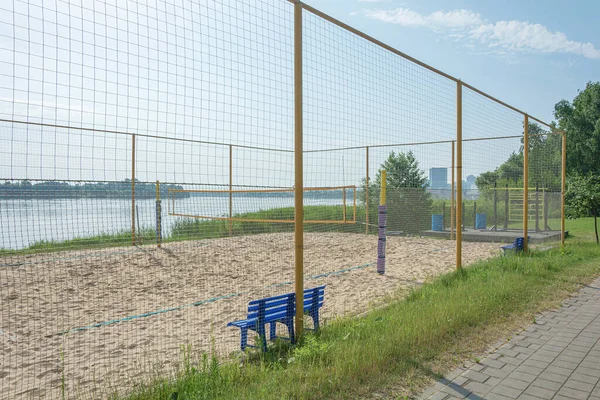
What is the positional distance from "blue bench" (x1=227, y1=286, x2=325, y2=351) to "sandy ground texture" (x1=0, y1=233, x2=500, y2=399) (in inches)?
9.8

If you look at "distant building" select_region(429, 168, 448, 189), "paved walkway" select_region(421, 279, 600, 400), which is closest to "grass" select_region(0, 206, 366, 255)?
"distant building" select_region(429, 168, 448, 189)

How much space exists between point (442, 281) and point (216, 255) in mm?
5026

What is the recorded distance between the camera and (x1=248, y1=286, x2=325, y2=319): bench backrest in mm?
3920

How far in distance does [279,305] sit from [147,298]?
305cm

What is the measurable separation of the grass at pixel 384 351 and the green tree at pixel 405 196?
20.3 feet

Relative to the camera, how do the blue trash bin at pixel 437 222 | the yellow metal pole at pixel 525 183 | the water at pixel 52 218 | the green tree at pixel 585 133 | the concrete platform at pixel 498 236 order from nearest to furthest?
the water at pixel 52 218, the yellow metal pole at pixel 525 183, the concrete platform at pixel 498 236, the blue trash bin at pixel 437 222, the green tree at pixel 585 133

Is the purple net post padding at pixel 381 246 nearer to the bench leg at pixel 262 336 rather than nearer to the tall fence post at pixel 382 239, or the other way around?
the tall fence post at pixel 382 239

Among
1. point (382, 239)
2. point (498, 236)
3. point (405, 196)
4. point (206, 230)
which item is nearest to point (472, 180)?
point (498, 236)

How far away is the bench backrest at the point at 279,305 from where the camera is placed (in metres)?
3.92

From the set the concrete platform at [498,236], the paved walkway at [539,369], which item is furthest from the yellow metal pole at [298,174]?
the concrete platform at [498,236]

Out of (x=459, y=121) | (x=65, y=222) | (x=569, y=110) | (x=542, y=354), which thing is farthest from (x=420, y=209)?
(x=569, y=110)

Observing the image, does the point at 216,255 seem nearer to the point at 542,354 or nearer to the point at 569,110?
the point at 542,354

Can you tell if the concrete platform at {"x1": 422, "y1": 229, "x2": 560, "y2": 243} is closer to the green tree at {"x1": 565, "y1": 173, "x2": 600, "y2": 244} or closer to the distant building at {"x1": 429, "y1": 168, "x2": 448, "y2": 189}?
the green tree at {"x1": 565, "y1": 173, "x2": 600, "y2": 244}

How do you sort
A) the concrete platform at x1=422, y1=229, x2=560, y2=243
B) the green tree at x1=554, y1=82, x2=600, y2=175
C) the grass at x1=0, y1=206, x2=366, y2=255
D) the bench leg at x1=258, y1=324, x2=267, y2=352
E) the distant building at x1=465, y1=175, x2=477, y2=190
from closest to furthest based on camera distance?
the bench leg at x1=258, y1=324, x2=267, y2=352, the grass at x1=0, y1=206, x2=366, y2=255, the distant building at x1=465, y1=175, x2=477, y2=190, the concrete platform at x1=422, y1=229, x2=560, y2=243, the green tree at x1=554, y1=82, x2=600, y2=175
